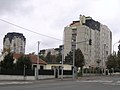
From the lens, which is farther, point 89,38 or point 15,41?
point 89,38

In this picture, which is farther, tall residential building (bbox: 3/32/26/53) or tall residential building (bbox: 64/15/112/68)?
tall residential building (bbox: 64/15/112/68)

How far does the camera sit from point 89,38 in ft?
444

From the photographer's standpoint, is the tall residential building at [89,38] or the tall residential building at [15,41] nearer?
the tall residential building at [15,41]

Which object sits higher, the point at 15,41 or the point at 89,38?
the point at 89,38

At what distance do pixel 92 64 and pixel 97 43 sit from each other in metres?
14.3

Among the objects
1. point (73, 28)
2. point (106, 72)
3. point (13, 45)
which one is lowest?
point (106, 72)

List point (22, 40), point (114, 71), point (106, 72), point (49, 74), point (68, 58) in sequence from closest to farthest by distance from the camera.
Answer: point (49, 74)
point (22, 40)
point (68, 58)
point (106, 72)
point (114, 71)

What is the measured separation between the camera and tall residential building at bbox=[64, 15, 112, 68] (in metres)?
136

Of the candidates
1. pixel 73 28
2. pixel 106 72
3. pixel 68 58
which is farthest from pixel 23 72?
pixel 73 28

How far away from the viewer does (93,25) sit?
146 meters

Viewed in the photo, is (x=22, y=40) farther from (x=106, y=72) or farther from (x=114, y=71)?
(x=114, y=71)

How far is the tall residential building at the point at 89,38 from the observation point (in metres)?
136

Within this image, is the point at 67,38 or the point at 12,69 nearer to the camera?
the point at 12,69

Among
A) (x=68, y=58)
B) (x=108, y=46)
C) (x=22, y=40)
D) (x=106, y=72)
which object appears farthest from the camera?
(x=108, y=46)
